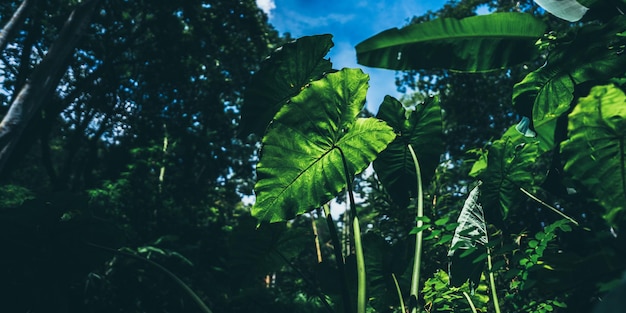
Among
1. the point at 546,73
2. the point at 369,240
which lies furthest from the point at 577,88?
Answer: the point at 369,240

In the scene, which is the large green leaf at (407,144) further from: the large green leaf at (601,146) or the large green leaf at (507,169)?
the large green leaf at (601,146)

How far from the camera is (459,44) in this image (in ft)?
5.11

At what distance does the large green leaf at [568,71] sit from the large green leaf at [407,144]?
693 millimetres

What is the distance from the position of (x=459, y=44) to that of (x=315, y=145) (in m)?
0.80

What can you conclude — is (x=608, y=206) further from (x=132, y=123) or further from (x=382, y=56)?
(x=132, y=123)

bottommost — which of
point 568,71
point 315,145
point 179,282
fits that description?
point 179,282

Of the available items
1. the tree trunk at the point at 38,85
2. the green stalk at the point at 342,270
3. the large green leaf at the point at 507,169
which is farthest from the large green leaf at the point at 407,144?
the tree trunk at the point at 38,85

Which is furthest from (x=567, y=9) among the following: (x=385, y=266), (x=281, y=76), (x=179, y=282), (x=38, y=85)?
(x=38, y=85)

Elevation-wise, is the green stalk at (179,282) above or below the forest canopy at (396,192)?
below

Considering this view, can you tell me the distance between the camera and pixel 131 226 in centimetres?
626

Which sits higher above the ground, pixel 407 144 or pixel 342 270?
pixel 407 144

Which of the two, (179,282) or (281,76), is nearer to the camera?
(179,282)

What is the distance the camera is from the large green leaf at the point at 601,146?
0.98 m

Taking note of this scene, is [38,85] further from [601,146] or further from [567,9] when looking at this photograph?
[601,146]
